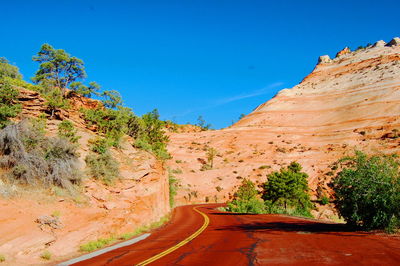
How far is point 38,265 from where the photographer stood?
8.55 metres

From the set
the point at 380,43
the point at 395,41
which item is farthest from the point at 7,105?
the point at 380,43

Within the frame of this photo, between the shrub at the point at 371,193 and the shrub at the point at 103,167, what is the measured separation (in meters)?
11.3

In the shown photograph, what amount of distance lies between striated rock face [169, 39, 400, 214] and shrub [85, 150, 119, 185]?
32.5 m

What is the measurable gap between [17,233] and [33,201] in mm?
1970

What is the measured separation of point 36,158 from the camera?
1257 centimetres

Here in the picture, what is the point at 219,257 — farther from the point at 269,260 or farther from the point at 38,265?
the point at 38,265

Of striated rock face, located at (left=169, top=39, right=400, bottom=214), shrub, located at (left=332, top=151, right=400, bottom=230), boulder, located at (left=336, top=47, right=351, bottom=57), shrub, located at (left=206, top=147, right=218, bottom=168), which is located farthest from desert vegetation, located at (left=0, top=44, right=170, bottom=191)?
boulder, located at (left=336, top=47, right=351, bottom=57)

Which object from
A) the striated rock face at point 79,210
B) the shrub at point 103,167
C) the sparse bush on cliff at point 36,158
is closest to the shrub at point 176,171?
the striated rock face at point 79,210

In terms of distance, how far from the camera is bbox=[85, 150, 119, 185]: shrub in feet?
49.3

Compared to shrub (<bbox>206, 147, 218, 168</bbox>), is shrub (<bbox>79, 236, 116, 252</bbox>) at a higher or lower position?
lower

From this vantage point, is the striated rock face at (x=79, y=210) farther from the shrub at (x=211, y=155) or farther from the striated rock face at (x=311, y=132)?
the shrub at (x=211, y=155)

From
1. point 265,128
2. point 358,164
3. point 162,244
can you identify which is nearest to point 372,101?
point 265,128

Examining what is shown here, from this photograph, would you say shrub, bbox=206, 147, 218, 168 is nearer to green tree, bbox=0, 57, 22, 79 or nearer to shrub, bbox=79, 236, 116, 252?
green tree, bbox=0, 57, 22, 79

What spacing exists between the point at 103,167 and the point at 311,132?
60309 mm
